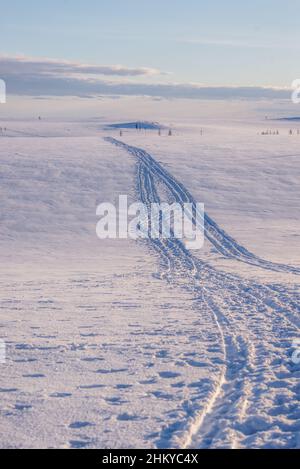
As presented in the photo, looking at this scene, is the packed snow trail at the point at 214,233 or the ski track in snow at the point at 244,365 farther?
the packed snow trail at the point at 214,233

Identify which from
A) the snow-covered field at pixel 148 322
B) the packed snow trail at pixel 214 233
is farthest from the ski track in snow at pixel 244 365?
the packed snow trail at pixel 214 233

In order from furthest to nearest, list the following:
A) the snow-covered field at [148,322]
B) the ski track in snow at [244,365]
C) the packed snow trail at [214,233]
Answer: the packed snow trail at [214,233], the snow-covered field at [148,322], the ski track in snow at [244,365]

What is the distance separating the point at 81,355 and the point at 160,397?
70.9 inches

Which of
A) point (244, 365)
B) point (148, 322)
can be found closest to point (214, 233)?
point (148, 322)

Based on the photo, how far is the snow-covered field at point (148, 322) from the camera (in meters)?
6.02

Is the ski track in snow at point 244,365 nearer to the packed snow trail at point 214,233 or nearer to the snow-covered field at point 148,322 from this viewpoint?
the snow-covered field at point 148,322

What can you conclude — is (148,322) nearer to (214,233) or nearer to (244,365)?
(244,365)

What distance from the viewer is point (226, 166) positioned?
97.7 ft

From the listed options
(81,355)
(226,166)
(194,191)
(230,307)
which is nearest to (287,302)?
(230,307)

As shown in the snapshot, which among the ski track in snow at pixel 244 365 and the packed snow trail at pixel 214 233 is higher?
the packed snow trail at pixel 214 233

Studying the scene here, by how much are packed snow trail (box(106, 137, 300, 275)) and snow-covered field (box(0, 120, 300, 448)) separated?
8 cm

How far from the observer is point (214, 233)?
1958 cm

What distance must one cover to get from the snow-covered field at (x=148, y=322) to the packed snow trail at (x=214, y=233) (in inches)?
3.3

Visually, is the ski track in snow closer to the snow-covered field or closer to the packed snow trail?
the snow-covered field
